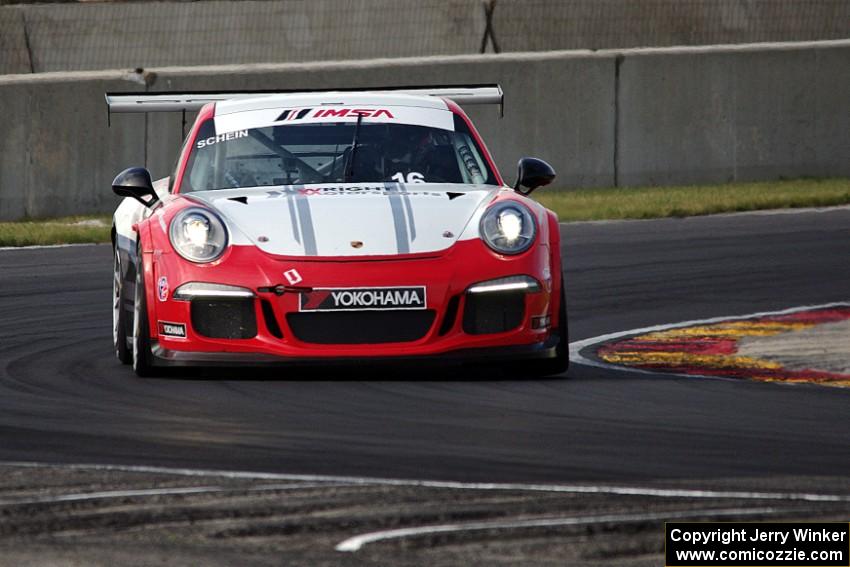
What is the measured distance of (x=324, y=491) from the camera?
589 cm

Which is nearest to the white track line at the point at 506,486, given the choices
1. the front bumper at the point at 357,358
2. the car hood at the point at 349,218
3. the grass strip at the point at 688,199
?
the front bumper at the point at 357,358

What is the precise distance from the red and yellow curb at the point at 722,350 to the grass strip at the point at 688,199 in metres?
5.65

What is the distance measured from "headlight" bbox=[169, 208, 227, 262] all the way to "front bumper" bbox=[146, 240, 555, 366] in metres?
0.05

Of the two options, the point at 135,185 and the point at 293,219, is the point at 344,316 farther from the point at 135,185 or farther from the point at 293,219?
the point at 135,185

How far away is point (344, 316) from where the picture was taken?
336 inches

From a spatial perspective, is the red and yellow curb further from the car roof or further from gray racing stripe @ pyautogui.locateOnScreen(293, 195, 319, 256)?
gray racing stripe @ pyautogui.locateOnScreen(293, 195, 319, 256)

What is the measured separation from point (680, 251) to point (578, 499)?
Answer: 358 inches

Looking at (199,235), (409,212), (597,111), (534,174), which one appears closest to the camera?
(199,235)

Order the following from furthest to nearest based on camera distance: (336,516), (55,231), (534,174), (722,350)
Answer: (55,231)
(722,350)
(534,174)
(336,516)

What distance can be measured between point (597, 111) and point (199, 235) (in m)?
10.3

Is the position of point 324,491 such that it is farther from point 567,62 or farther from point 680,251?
point 567,62

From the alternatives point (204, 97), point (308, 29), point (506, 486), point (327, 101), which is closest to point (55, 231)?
point (204, 97)

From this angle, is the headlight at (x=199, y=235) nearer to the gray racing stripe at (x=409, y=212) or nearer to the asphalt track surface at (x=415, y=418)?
the asphalt track surface at (x=415, y=418)

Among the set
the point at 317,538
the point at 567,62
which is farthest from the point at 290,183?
the point at 567,62
